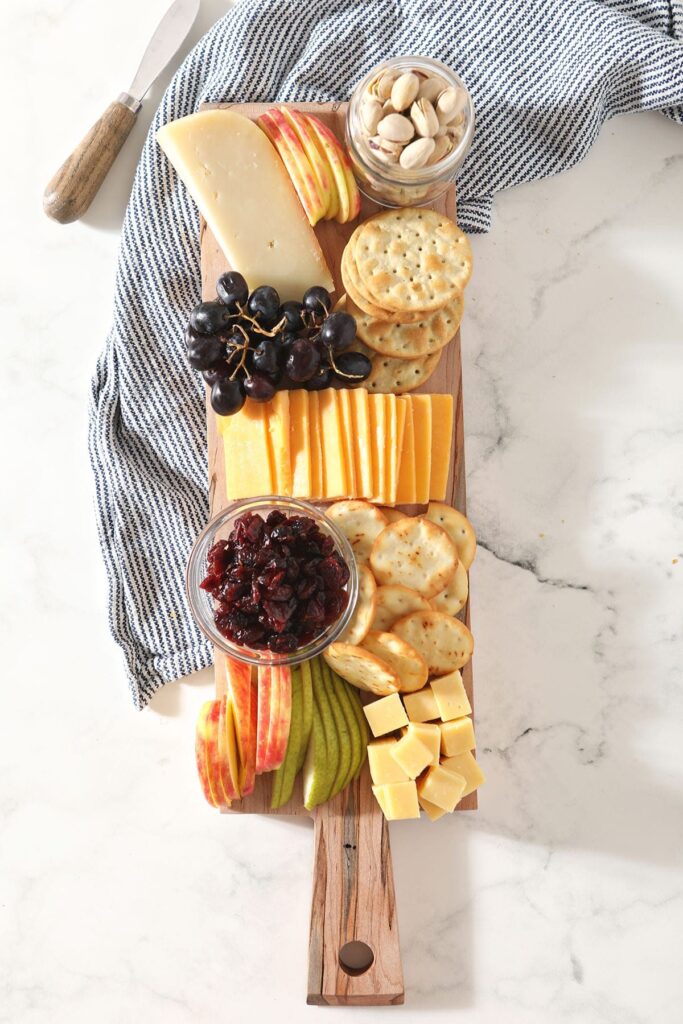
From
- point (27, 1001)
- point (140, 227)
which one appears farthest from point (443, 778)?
point (140, 227)

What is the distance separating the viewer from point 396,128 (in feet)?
5.83

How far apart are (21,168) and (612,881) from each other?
6.60ft

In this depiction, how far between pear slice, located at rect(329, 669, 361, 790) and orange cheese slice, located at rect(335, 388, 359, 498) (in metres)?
0.37

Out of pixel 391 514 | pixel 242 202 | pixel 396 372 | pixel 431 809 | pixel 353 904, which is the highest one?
pixel 242 202

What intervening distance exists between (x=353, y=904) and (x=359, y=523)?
741 mm

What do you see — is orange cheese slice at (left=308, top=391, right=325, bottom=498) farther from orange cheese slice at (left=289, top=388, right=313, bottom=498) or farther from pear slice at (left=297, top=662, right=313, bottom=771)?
pear slice at (left=297, top=662, right=313, bottom=771)

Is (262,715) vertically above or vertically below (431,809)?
above

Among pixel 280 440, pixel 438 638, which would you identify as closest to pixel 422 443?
pixel 280 440

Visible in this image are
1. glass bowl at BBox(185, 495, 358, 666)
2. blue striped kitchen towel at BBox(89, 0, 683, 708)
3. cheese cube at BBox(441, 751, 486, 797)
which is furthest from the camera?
blue striped kitchen towel at BBox(89, 0, 683, 708)

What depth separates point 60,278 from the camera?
6.93ft

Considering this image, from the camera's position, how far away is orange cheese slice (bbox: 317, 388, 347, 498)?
181 cm

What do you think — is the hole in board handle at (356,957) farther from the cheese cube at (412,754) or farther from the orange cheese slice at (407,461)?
the orange cheese slice at (407,461)

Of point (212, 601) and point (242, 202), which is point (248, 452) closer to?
point (212, 601)

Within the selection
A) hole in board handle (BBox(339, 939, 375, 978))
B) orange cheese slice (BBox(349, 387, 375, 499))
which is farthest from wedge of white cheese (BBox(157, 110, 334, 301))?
hole in board handle (BBox(339, 939, 375, 978))
